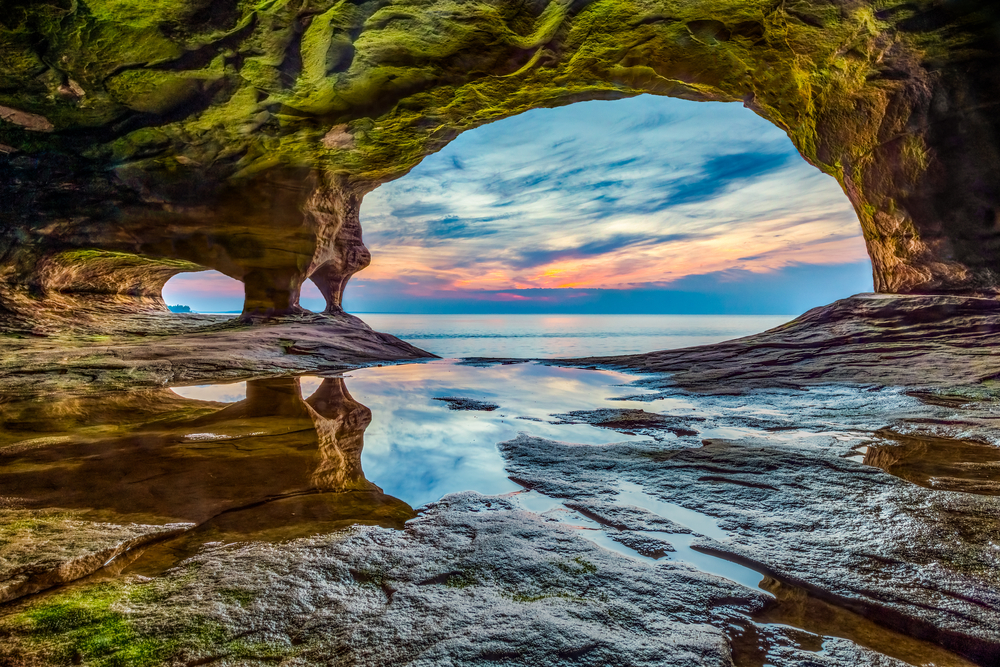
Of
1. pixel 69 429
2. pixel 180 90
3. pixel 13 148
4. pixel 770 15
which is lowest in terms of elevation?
pixel 69 429

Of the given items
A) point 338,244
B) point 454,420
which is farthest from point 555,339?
point 454,420

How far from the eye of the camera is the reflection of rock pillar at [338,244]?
13.4 meters

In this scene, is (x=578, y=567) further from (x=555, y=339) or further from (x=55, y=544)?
(x=555, y=339)

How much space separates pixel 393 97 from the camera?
970cm

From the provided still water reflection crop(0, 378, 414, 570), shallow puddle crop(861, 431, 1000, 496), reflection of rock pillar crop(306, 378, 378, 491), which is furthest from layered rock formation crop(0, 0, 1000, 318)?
still water reflection crop(0, 378, 414, 570)

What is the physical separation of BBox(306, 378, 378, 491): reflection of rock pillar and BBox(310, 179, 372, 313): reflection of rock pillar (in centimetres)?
814

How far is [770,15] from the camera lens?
769 cm

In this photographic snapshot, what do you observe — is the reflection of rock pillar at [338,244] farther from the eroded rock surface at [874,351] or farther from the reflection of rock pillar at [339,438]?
the eroded rock surface at [874,351]

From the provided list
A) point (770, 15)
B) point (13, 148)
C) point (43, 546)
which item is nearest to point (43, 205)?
point (13, 148)

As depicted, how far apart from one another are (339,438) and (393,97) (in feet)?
27.0

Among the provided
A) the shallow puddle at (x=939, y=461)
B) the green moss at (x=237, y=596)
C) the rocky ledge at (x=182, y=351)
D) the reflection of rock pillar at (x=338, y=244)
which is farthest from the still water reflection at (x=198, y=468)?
the reflection of rock pillar at (x=338, y=244)

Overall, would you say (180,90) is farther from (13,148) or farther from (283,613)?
(283,613)

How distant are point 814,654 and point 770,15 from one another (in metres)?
9.65

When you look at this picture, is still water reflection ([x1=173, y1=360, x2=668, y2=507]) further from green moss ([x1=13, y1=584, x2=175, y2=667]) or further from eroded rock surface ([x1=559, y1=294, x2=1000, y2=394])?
eroded rock surface ([x1=559, y1=294, x2=1000, y2=394])
